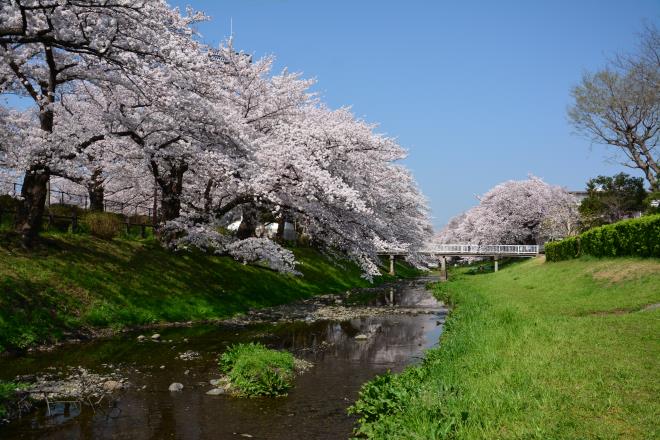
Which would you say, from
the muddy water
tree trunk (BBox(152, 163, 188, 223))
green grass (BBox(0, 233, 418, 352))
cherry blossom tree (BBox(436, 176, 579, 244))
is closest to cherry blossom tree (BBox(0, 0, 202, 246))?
green grass (BBox(0, 233, 418, 352))

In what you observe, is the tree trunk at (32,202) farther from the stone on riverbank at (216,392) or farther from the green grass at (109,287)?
the stone on riverbank at (216,392)

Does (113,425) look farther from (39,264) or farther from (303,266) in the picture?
(303,266)

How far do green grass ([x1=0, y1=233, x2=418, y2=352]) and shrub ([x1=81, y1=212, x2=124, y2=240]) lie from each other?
630mm

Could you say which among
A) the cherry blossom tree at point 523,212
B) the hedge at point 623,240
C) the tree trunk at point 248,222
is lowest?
the hedge at point 623,240

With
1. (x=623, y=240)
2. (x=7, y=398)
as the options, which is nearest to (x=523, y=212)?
(x=623, y=240)

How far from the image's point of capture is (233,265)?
3200 centimetres

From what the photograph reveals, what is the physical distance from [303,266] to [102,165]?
2187cm

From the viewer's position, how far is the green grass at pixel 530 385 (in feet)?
23.3

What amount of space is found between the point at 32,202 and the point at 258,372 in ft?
49.8

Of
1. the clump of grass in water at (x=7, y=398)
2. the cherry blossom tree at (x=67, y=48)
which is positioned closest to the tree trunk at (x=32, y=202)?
the cherry blossom tree at (x=67, y=48)

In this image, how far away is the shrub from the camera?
1007 inches

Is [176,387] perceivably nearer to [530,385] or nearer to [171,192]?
[530,385]

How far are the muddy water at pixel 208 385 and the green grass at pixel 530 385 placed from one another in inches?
62.4

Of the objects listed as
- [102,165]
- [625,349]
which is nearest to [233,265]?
[102,165]
